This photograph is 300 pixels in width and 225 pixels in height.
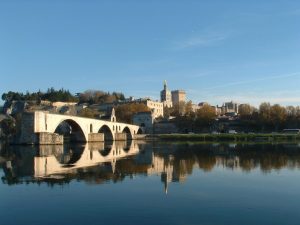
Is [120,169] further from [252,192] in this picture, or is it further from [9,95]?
[9,95]

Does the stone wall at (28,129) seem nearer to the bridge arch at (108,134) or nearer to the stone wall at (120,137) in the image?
the bridge arch at (108,134)

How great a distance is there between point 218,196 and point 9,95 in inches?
5189

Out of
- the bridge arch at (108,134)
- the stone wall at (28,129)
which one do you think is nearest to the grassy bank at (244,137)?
the bridge arch at (108,134)

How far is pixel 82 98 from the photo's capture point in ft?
567

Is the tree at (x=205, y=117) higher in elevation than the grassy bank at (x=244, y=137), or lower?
higher

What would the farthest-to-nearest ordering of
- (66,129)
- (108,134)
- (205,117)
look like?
(205,117), (66,129), (108,134)

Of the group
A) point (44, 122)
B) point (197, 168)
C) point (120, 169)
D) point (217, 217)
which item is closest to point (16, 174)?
point (120, 169)

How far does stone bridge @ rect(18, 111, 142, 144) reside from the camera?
186 ft

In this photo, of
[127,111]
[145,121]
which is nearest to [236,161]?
[145,121]

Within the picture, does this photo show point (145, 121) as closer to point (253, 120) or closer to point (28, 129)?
point (253, 120)

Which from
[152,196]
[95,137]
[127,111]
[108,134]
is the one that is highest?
[127,111]

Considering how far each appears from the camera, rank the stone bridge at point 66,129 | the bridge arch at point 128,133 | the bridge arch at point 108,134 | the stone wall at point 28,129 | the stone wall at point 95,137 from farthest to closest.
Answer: the bridge arch at point 128,133
the bridge arch at point 108,134
the stone wall at point 95,137
the stone bridge at point 66,129
the stone wall at point 28,129

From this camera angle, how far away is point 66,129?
10312 cm

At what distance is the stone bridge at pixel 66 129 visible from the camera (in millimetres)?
56750
